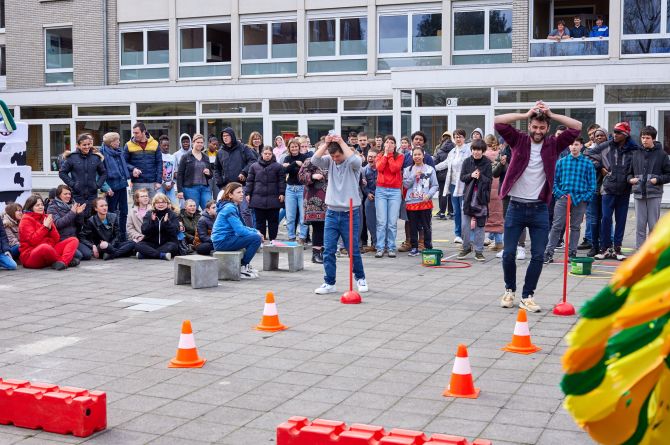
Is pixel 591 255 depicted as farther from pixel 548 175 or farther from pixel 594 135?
pixel 548 175

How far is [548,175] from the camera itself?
30.4ft

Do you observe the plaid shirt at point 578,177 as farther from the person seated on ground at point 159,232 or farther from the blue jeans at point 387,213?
the person seated on ground at point 159,232

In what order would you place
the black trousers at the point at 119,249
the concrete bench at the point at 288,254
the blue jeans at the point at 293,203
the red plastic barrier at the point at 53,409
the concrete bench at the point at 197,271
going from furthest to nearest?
1. the blue jeans at the point at 293,203
2. the black trousers at the point at 119,249
3. the concrete bench at the point at 288,254
4. the concrete bench at the point at 197,271
5. the red plastic barrier at the point at 53,409

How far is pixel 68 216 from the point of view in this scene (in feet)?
46.3

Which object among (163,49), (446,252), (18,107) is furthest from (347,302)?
(18,107)

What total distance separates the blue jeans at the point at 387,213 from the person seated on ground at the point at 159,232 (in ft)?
11.2

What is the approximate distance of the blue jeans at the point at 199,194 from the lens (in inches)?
664

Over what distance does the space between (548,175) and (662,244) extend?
25.2 feet

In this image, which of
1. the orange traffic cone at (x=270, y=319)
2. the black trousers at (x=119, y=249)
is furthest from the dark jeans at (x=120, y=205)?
the orange traffic cone at (x=270, y=319)

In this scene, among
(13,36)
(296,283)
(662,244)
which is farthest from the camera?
(13,36)

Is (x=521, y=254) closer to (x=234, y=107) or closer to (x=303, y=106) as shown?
(x=303, y=106)

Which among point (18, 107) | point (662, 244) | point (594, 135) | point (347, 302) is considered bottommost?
point (347, 302)

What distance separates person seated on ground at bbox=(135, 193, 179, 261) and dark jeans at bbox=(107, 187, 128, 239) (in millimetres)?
1210

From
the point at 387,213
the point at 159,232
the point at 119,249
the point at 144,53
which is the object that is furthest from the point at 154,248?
the point at 144,53
